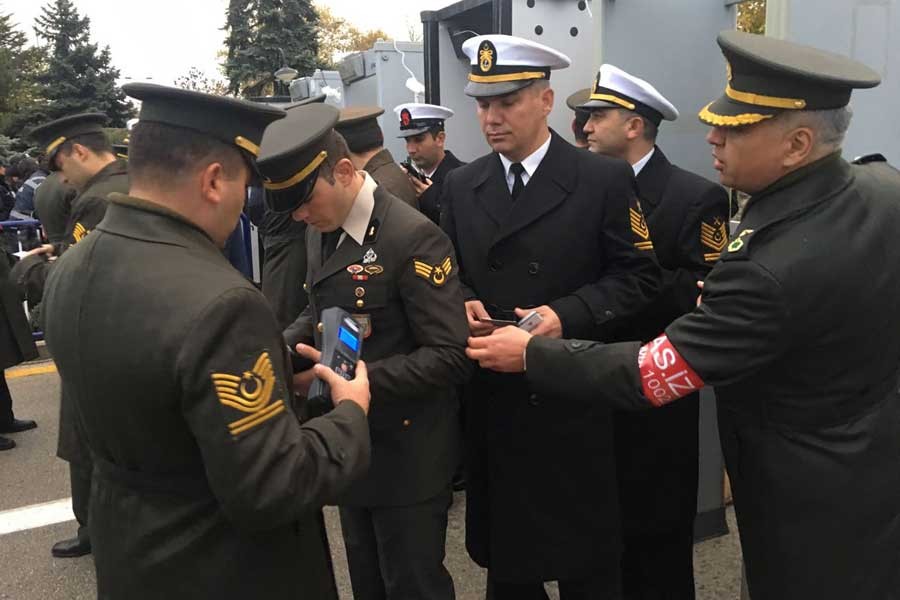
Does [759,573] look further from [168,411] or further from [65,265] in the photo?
[65,265]

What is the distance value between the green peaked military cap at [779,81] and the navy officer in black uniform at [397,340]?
35.5 inches

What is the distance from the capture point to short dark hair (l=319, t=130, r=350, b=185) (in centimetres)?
201

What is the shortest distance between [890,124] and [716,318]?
3.87 ft

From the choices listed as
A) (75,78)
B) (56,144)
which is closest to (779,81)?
(56,144)

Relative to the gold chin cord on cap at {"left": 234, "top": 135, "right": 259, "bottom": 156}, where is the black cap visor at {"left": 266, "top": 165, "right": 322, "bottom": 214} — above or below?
below

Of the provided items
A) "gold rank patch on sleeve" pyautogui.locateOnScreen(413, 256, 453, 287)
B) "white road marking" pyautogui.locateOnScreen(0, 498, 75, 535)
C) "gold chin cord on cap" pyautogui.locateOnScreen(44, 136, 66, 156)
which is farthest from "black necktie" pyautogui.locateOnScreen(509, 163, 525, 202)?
"white road marking" pyautogui.locateOnScreen(0, 498, 75, 535)

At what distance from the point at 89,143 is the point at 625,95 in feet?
9.03

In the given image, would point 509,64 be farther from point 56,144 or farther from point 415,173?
point 56,144

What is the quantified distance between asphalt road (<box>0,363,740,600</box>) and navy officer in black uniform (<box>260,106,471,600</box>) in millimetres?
1156

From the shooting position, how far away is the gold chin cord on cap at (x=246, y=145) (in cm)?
143

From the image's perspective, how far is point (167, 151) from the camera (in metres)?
1.38

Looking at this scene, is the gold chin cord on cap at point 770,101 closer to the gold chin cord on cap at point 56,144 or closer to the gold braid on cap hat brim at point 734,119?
→ the gold braid on cap hat brim at point 734,119

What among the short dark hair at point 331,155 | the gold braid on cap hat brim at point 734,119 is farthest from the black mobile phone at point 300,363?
the gold braid on cap hat brim at point 734,119

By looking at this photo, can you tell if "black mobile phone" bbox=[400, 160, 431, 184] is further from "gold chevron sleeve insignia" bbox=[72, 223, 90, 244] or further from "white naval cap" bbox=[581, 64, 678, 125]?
"gold chevron sleeve insignia" bbox=[72, 223, 90, 244]
